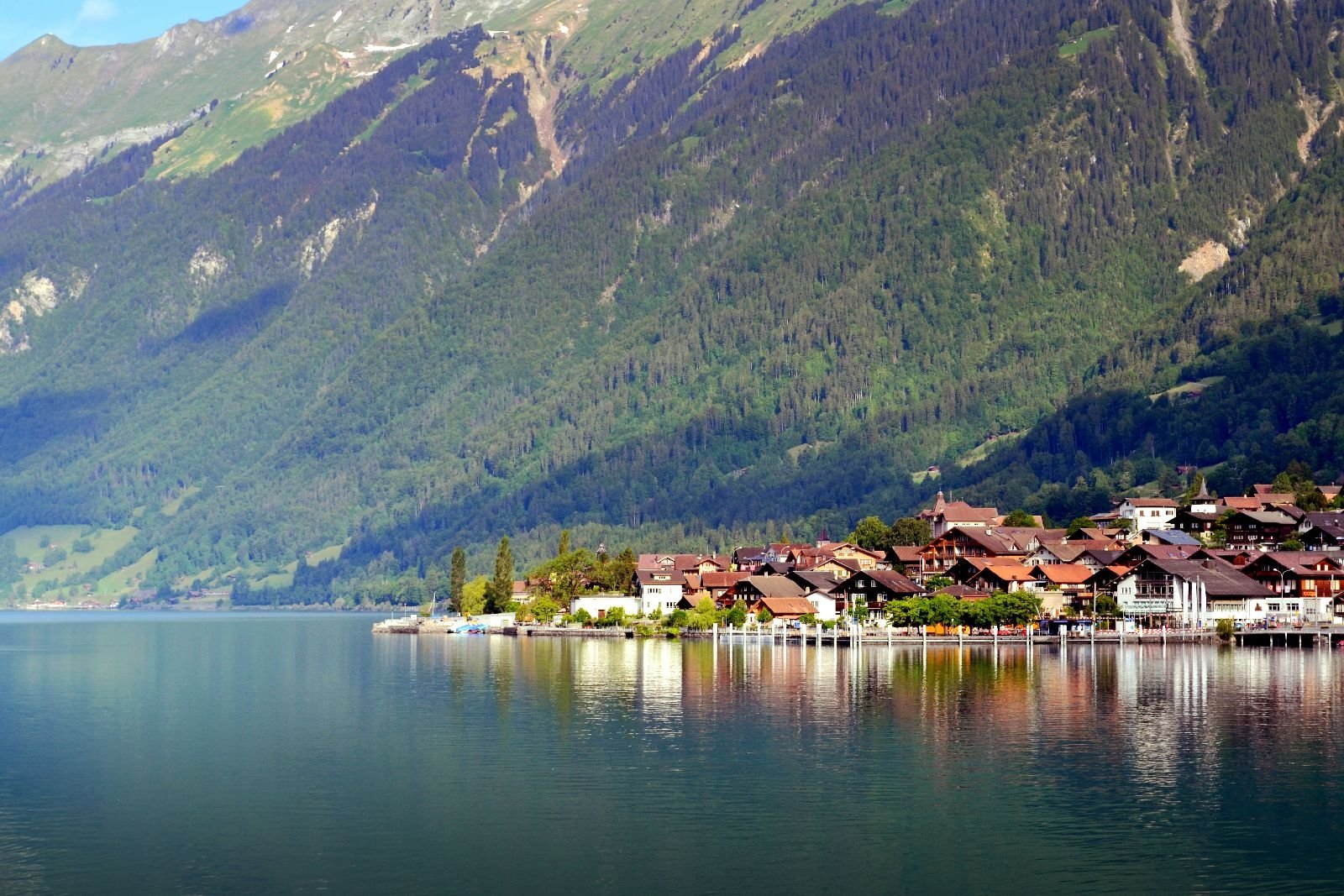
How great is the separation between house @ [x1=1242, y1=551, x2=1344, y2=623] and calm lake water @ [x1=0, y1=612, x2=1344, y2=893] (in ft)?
174

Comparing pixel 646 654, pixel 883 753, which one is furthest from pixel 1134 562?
pixel 883 753

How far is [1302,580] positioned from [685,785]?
124 metres

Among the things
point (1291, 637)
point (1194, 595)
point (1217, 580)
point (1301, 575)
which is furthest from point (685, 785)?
point (1301, 575)

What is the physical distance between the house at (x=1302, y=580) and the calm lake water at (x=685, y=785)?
174ft

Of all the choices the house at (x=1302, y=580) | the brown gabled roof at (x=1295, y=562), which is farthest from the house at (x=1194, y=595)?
the brown gabled roof at (x=1295, y=562)

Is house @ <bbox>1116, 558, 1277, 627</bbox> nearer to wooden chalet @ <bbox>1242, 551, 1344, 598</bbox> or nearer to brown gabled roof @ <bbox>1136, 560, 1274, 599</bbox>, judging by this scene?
brown gabled roof @ <bbox>1136, 560, 1274, 599</bbox>

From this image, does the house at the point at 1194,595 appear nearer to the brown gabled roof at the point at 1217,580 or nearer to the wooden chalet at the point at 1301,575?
the brown gabled roof at the point at 1217,580

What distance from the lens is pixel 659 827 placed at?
77.1m

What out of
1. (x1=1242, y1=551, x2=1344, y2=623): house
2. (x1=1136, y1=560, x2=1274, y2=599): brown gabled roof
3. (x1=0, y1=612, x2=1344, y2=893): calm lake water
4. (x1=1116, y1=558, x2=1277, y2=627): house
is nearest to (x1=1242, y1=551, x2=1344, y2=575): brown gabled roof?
(x1=1242, y1=551, x2=1344, y2=623): house

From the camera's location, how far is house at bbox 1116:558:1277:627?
634 ft

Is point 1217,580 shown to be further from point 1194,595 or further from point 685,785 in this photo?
point 685,785

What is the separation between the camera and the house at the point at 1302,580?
193 m

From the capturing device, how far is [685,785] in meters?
86.6

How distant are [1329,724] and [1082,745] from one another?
1658 cm
